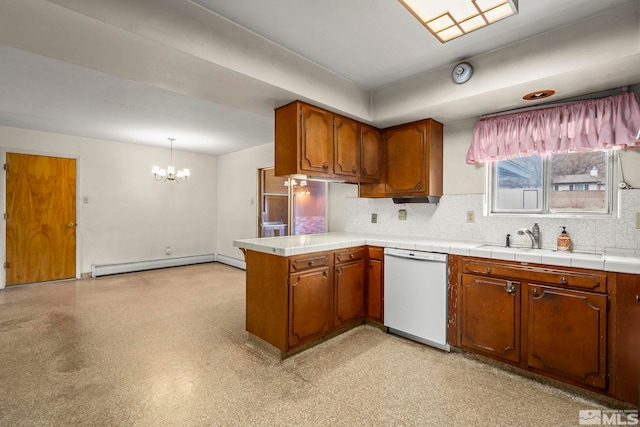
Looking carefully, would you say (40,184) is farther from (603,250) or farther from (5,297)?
(603,250)

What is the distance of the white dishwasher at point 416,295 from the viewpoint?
8.52ft

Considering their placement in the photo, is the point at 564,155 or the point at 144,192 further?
the point at 144,192

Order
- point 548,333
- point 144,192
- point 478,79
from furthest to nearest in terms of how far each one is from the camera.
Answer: point 144,192
point 478,79
point 548,333

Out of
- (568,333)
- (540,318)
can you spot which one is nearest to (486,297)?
(540,318)

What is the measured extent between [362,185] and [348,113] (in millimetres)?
893

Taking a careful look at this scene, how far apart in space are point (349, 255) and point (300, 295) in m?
0.67

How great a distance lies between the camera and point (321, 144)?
2898 millimetres

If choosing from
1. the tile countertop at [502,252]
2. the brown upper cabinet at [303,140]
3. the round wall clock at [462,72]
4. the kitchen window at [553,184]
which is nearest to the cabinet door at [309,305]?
the tile countertop at [502,252]

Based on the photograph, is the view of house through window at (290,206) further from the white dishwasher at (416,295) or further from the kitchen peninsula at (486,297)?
the white dishwasher at (416,295)

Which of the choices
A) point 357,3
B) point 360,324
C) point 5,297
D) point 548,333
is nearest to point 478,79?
point 357,3

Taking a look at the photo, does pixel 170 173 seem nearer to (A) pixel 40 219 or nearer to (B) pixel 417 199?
(A) pixel 40 219

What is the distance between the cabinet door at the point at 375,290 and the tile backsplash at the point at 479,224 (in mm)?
692


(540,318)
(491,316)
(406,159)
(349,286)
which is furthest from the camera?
(406,159)

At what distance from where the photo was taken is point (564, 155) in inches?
103
